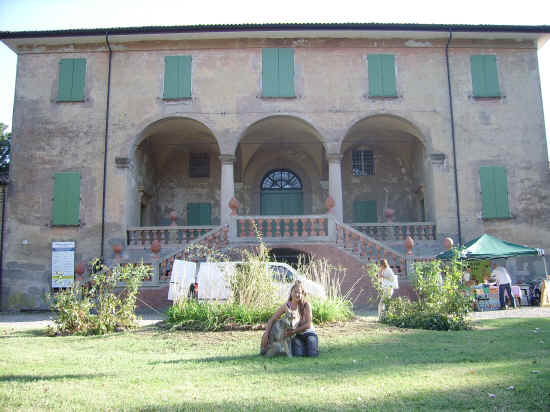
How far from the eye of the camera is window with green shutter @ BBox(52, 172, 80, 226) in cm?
1825

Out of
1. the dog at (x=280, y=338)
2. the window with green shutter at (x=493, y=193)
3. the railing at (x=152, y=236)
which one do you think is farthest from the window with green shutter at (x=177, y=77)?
the dog at (x=280, y=338)

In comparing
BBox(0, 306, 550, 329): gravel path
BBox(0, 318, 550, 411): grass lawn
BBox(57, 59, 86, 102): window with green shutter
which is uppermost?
BBox(57, 59, 86, 102): window with green shutter

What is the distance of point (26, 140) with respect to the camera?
741 inches

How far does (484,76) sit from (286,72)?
7.53 m

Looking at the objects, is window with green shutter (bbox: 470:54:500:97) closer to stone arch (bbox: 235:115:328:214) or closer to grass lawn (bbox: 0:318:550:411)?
stone arch (bbox: 235:115:328:214)

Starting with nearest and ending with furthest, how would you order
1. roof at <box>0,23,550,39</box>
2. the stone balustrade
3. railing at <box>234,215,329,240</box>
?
the stone balustrade
railing at <box>234,215,329,240</box>
roof at <box>0,23,550,39</box>

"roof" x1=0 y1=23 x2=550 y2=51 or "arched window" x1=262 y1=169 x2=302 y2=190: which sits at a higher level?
"roof" x1=0 y1=23 x2=550 y2=51

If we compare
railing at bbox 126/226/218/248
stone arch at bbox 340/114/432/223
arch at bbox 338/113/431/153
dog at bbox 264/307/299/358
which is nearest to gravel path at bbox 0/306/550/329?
railing at bbox 126/226/218/248

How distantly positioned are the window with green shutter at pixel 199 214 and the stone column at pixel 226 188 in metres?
4.24

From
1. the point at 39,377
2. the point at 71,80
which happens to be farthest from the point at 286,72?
the point at 39,377

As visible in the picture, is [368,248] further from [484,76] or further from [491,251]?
[484,76]

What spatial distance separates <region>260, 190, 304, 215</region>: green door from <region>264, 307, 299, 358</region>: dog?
1583cm

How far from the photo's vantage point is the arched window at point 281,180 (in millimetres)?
23312

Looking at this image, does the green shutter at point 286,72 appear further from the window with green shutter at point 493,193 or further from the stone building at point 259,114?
the window with green shutter at point 493,193
